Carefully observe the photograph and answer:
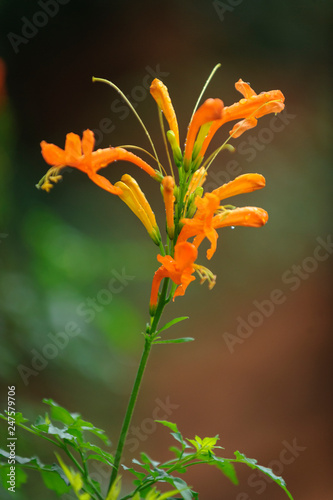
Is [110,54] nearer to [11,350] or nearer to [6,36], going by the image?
[6,36]

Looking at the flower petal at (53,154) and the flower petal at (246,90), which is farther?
the flower petal at (246,90)

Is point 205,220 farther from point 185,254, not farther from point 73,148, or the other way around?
point 73,148

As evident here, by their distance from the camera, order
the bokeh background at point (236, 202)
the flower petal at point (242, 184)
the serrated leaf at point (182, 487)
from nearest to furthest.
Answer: the serrated leaf at point (182, 487) < the flower petal at point (242, 184) < the bokeh background at point (236, 202)

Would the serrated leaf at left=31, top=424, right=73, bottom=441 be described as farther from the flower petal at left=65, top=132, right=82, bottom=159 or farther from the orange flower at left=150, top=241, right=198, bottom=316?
the flower petal at left=65, top=132, right=82, bottom=159

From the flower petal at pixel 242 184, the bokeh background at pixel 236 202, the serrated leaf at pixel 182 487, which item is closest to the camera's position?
the serrated leaf at pixel 182 487

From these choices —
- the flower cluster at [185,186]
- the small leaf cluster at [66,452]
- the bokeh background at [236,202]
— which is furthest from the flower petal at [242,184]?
the bokeh background at [236,202]

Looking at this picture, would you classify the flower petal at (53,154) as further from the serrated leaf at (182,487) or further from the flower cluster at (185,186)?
the serrated leaf at (182,487)

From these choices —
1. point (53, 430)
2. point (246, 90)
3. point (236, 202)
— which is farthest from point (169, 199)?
point (236, 202)
